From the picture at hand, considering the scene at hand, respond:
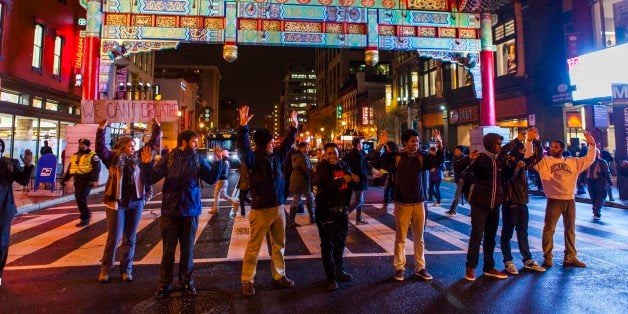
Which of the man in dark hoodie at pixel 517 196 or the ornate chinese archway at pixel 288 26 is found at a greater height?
the ornate chinese archway at pixel 288 26

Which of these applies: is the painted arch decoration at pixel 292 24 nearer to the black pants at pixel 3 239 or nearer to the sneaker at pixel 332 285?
the black pants at pixel 3 239

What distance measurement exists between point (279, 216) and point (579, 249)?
5697mm

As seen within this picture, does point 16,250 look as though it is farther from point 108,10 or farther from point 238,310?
point 108,10

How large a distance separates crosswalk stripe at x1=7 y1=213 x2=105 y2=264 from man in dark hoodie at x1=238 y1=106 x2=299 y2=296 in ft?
14.7

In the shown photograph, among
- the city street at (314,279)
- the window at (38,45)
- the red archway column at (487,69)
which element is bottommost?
the city street at (314,279)

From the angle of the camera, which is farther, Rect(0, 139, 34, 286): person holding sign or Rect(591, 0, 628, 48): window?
Rect(591, 0, 628, 48): window

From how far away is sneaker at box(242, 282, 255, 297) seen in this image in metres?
4.52

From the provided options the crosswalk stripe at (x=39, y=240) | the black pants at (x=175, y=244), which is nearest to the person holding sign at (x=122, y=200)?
the black pants at (x=175, y=244)

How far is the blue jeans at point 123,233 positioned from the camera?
5.09 metres

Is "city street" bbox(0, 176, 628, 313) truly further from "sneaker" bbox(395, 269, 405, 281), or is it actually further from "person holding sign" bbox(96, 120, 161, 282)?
"person holding sign" bbox(96, 120, 161, 282)

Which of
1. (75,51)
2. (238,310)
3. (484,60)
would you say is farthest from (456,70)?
(238,310)

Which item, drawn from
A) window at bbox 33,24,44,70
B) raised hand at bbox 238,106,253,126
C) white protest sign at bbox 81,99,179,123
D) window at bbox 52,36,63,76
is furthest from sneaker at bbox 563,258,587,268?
window at bbox 52,36,63,76

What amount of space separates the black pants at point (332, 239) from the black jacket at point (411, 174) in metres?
0.89

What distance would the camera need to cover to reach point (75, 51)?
23688 millimetres
